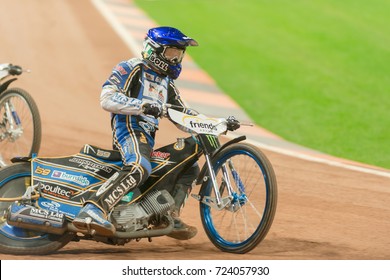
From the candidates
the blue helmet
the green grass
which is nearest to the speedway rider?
the blue helmet

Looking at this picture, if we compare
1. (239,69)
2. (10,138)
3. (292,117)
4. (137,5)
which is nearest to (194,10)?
(137,5)

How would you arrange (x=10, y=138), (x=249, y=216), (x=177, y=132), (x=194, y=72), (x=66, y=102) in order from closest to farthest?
(x=249, y=216)
(x=10, y=138)
(x=177, y=132)
(x=66, y=102)
(x=194, y=72)

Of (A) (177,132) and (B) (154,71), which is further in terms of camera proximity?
(A) (177,132)

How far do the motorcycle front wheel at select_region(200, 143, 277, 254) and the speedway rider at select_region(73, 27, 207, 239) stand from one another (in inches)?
8.8

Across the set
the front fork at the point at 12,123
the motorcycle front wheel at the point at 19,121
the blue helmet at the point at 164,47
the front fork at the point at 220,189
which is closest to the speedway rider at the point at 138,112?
the blue helmet at the point at 164,47

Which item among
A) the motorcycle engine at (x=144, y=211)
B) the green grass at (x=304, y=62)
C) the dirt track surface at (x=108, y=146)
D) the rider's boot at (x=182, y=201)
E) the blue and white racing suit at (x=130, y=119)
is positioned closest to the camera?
the blue and white racing suit at (x=130, y=119)

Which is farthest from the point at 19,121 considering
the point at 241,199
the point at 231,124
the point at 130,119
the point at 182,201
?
the point at 241,199

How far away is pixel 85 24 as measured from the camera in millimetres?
21234

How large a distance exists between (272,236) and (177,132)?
561 centimetres

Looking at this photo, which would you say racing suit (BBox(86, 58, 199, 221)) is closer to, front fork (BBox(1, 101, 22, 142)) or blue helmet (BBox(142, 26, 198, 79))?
blue helmet (BBox(142, 26, 198, 79))

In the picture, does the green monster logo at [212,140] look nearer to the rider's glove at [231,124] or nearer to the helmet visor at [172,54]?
the rider's glove at [231,124]

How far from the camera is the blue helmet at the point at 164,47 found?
8117mm

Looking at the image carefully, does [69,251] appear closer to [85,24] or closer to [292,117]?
[292,117]

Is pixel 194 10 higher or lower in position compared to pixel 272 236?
higher
